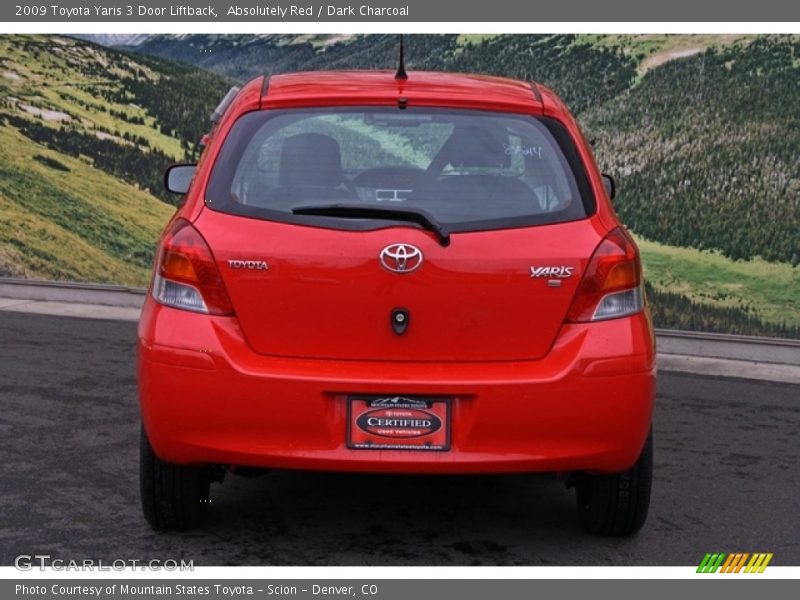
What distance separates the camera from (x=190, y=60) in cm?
1490

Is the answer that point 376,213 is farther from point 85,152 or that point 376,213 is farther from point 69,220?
point 85,152

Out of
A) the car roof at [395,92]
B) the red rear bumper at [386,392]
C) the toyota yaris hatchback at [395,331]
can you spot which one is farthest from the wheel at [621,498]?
the car roof at [395,92]

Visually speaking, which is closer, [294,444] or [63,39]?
[294,444]

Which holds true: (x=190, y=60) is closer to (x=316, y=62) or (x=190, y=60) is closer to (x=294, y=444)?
(x=316, y=62)

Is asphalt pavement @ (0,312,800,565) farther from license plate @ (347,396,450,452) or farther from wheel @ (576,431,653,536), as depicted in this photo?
license plate @ (347,396,450,452)

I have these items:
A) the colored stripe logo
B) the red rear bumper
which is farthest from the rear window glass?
the colored stripe logo

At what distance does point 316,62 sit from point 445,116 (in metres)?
9.15

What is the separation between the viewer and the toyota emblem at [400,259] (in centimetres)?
528

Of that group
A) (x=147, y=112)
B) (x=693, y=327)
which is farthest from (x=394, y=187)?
(x=147, y=112)

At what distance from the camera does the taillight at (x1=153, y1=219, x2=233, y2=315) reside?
17.6 feet

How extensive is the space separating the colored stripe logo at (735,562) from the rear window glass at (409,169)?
1355mm

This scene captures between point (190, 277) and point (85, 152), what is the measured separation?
9403mm

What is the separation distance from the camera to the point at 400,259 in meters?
5.28

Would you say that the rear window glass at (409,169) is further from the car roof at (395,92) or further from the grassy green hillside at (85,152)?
the grassy green hillside at (85,152)
